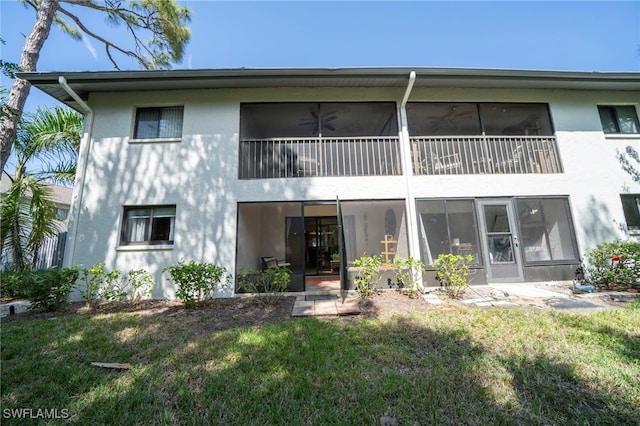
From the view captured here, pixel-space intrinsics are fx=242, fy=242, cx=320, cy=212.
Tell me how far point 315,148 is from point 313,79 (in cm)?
186

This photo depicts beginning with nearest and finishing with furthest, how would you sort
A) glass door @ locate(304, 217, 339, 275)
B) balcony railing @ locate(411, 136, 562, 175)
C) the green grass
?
the green grass
balcony railing @ locate(411, 136, 562, 175)
glass door @ locate(304, 217, 339, 275)

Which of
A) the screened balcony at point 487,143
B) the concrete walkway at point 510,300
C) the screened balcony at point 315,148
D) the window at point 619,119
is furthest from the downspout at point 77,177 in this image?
the window at point 619,119

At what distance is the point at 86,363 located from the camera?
2.93 meters

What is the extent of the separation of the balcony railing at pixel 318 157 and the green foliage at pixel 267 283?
277 centimetres

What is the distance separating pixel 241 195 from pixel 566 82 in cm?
→ 991

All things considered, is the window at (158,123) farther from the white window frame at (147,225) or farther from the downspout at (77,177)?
the white window frame at (147,225)

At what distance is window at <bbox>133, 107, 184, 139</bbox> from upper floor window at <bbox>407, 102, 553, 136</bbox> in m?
7.06

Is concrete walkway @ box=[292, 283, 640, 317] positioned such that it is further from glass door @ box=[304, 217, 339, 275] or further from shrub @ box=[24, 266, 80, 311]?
shrub @ box=[24, 266, 80, 311]

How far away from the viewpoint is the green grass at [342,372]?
2078 mm

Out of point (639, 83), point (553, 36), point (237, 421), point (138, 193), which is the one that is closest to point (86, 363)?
point (237, 421)

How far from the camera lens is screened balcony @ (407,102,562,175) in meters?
7.25

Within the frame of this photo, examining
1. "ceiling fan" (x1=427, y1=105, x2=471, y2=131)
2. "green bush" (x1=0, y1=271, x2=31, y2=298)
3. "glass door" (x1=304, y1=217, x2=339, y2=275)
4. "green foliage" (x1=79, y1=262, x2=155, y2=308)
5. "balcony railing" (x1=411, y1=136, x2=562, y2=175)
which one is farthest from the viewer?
"glass door" (x1=304, y1=217, x2=339, y2=275)

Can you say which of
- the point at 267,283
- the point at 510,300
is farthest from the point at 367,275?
the point at 510,300

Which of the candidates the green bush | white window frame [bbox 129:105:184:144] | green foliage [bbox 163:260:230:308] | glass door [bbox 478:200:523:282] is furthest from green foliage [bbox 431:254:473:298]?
the green bush
